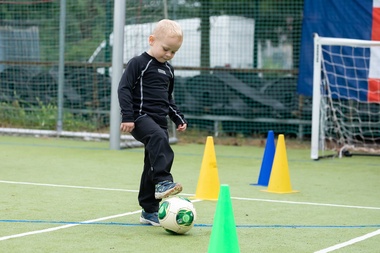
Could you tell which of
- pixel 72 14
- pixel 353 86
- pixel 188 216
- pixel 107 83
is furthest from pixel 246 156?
pixel 188 216

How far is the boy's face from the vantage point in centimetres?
632

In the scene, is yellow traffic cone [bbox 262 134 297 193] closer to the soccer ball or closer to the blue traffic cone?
the blue traffic cone

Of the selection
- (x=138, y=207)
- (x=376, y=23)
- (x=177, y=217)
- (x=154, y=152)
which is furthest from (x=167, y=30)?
(x=376, y=23)

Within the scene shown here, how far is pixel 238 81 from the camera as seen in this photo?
15.0 meters

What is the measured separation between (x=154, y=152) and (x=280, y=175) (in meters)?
2.75

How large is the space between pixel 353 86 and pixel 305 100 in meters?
1.23

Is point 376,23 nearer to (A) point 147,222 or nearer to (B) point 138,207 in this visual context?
(B) point 138,207

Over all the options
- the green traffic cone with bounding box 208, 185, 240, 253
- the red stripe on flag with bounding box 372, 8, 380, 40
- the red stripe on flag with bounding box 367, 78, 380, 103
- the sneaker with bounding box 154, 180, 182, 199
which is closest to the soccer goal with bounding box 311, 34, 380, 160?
the red stripe on flag with bounding box 367, 78, 380, 103

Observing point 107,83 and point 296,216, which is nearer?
point 296,216

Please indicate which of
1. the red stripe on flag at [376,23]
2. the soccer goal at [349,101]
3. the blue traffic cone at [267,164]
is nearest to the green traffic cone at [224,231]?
the blue traffic cone at [267,164]

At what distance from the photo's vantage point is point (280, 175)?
872 cm

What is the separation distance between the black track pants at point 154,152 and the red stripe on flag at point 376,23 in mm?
7762

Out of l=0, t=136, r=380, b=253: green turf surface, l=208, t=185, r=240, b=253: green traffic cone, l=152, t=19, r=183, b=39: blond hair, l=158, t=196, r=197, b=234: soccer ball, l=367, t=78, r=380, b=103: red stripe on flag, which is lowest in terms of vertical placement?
l=0, t=136, r=380, b=253: green turf surface

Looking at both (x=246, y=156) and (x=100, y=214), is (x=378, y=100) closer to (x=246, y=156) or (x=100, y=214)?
(x=246, y=156)
